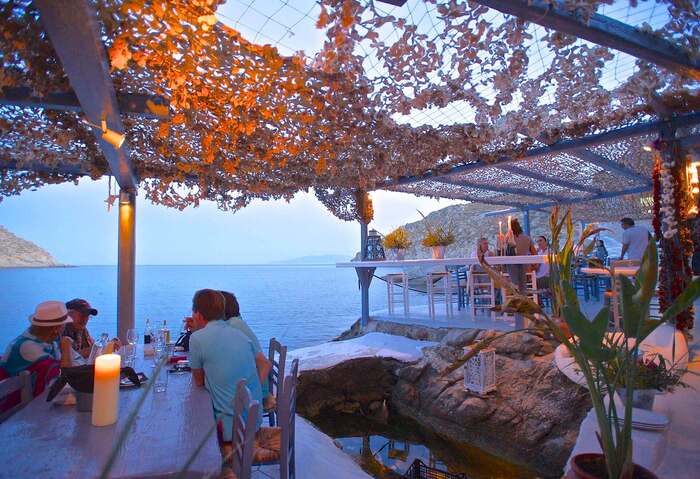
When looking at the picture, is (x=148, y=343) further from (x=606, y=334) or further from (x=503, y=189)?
(x=503, y=189)

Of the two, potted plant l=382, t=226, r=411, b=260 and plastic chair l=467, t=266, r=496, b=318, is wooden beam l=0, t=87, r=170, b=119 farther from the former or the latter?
plastic chair l=467, t=266, r=496, b=318

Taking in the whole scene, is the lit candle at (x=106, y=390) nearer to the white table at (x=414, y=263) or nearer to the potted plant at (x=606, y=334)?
the potted plant at (x=606, y=334)

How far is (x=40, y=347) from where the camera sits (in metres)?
2.93

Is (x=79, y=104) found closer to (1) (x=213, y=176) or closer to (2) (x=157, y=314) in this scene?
(1) (x=213, y=176)

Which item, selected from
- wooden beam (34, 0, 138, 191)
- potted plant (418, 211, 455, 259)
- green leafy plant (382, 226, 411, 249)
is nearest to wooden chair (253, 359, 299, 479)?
wooden beam (34, 0, 138, 191)

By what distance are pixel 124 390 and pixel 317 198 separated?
523 cm

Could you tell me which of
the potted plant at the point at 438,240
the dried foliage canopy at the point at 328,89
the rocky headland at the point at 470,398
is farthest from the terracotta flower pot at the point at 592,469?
the potted plant at the point at 438,240

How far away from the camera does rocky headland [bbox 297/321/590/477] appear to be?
4477 mm

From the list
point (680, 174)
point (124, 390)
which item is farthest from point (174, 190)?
point (680, 174)

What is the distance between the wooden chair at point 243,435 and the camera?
5.93ft

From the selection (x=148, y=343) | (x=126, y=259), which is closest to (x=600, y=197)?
(x=126, y=259)

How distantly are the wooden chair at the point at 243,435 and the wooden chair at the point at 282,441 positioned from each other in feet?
1.14

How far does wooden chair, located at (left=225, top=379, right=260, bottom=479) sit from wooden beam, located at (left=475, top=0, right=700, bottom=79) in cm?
198

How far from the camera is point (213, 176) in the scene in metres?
5.70
